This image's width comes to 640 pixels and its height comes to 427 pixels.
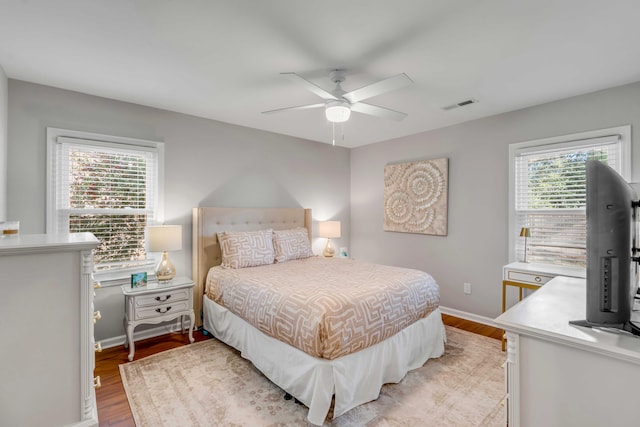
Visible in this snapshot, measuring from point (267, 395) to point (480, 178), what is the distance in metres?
3.32

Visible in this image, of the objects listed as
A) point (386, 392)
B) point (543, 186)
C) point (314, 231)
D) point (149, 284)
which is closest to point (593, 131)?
point (543, 186)

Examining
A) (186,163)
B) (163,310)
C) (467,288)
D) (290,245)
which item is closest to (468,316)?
(467,288)

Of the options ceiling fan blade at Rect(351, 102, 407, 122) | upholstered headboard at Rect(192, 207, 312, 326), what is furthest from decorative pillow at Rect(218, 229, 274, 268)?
ceiling fan blade at Rect(351, 102, 407, 122)

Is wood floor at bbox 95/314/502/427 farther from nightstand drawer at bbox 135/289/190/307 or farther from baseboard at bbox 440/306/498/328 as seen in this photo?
nightstand drawer at bbox 135/289/190/307

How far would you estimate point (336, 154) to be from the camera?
5.16 meters

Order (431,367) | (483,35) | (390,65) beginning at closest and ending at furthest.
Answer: (483,35) → (390,65) → (431,367)

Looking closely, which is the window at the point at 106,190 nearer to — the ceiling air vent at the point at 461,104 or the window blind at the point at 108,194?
the window blind at the point at 108,194

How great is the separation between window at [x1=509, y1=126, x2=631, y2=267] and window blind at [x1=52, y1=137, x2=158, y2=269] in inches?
161

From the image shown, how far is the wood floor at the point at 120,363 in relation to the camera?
6.62 feet

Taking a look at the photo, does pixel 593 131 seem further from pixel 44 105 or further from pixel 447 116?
pixel 44 105

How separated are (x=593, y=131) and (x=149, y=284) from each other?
463 cm

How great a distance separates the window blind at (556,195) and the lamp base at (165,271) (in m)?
3.78

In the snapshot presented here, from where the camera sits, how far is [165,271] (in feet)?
10.1

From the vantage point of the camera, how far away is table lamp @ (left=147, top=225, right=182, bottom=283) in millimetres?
2963
